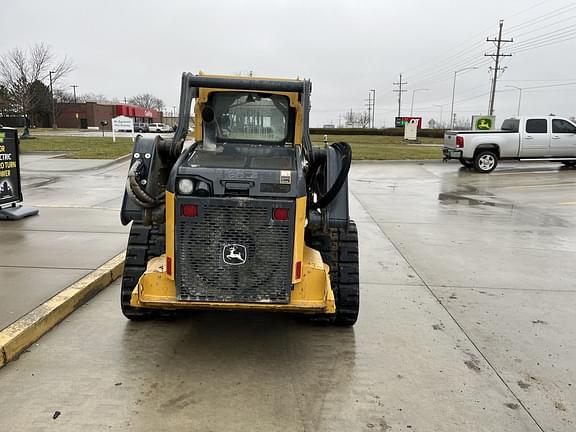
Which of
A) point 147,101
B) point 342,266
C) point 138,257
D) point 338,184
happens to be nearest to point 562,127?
point 342,266

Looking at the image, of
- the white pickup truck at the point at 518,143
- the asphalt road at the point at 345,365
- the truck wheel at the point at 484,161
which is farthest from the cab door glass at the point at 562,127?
the asphalt road at the point at 345,365

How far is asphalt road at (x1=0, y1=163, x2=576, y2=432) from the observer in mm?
3180

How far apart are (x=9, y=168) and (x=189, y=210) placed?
622cm

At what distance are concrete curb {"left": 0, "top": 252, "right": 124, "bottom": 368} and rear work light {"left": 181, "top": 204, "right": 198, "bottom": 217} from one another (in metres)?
1.67

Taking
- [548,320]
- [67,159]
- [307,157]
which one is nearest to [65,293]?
[307,157]

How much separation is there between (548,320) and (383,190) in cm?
875

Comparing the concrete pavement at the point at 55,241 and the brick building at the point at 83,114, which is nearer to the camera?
the concrete pavement at the point at 55,241

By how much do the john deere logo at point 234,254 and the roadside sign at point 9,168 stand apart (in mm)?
5995

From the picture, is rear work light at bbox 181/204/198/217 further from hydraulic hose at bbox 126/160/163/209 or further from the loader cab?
the loader cab

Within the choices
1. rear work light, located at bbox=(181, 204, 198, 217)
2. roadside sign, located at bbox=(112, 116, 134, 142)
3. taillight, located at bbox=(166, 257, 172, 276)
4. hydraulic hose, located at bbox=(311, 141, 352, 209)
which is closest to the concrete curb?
taillight, located at bbox=(166, 257, 172, 276)

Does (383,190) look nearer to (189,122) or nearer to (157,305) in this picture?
(189,122)

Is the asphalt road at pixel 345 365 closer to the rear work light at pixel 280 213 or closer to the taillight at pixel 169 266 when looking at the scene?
the taillight at pixel 169 266

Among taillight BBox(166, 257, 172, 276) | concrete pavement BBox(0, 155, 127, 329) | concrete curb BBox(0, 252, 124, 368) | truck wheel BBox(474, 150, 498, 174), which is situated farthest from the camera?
truck wheel BBox(474, 150, 498, 174)

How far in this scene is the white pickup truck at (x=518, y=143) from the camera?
18.2 meters
